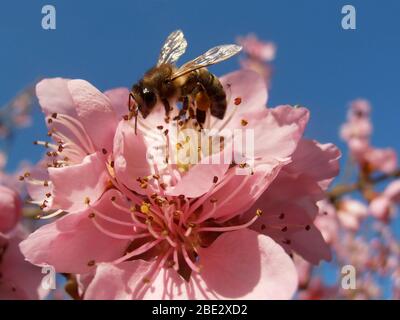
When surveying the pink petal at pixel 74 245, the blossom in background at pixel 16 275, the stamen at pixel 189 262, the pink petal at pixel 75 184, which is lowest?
the blossom in background at pixel 16 275

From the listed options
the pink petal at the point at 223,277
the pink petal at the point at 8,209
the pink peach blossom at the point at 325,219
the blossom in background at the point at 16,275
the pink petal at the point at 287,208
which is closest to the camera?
the pink petal at the point at 223,277

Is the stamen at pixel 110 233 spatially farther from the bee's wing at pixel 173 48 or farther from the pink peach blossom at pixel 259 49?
the pink peach blossom at pixel 259 49

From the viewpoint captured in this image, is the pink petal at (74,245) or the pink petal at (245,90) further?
the pink petal at (245,90)

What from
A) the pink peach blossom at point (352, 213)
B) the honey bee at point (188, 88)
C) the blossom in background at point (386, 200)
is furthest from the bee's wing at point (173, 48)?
the pink peach blossom at point (352, 213)

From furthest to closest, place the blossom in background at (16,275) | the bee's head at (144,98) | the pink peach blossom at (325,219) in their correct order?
the pink peach blossom at (325,219) → the blossom in background at (16,275) → the bee's head at (144,98)

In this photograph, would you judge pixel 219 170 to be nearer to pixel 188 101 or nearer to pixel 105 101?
pixel 105 101

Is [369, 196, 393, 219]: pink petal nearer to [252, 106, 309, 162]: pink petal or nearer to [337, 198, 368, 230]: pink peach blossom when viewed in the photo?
[337, 198, 368, 230]: pink peach blossom

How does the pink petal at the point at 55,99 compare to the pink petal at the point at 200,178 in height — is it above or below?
above
